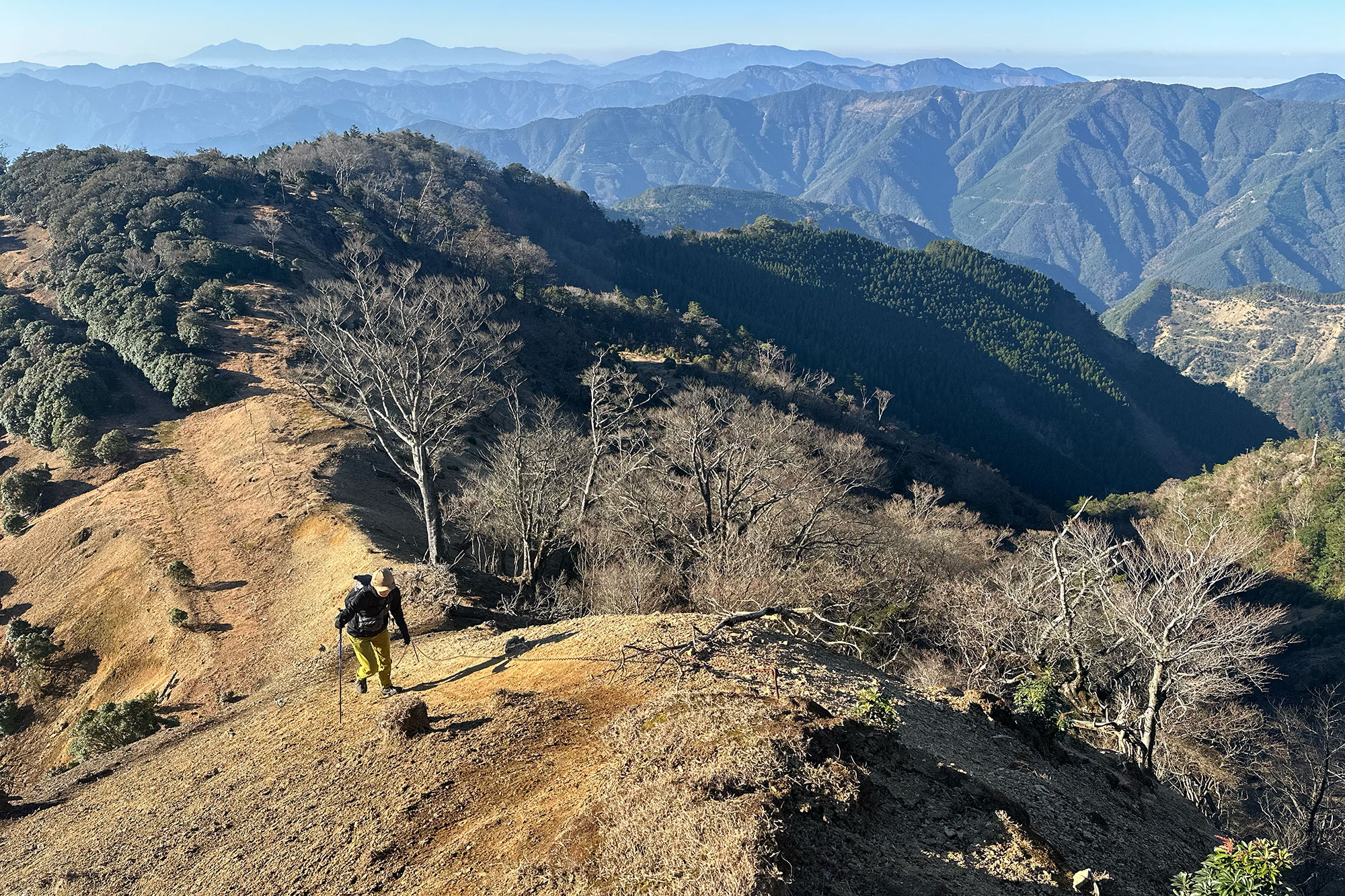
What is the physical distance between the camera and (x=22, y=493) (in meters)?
28.0

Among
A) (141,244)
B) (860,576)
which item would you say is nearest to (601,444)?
(860,576)

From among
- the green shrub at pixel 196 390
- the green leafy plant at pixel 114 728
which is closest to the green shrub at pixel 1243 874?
the green leafy plant at pixel 114 728

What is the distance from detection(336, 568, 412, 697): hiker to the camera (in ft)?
34.1

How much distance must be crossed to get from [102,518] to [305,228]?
1761 inches

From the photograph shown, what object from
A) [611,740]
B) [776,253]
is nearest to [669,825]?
[611,740]

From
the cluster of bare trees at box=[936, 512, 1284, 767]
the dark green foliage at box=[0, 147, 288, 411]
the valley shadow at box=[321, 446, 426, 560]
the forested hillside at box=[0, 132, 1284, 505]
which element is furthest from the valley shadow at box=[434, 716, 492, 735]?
the dark green foliage at box=[0, 147, 288, 411]

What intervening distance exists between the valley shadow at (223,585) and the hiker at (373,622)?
13.5 metres

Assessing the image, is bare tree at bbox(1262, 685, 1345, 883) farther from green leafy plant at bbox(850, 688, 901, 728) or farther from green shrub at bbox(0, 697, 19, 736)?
green shrub at bbox(0, 697, 19, 736)

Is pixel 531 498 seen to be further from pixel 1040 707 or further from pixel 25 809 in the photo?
pixel 1040 707

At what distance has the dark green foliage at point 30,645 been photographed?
19344mm

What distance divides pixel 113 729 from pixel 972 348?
13972 centimetres

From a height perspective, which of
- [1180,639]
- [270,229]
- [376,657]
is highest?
[270,229]

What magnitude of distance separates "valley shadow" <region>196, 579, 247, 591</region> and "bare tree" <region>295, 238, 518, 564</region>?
581cm

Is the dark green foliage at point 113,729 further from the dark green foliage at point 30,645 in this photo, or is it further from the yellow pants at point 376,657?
the dark green foliage at point 30,645
